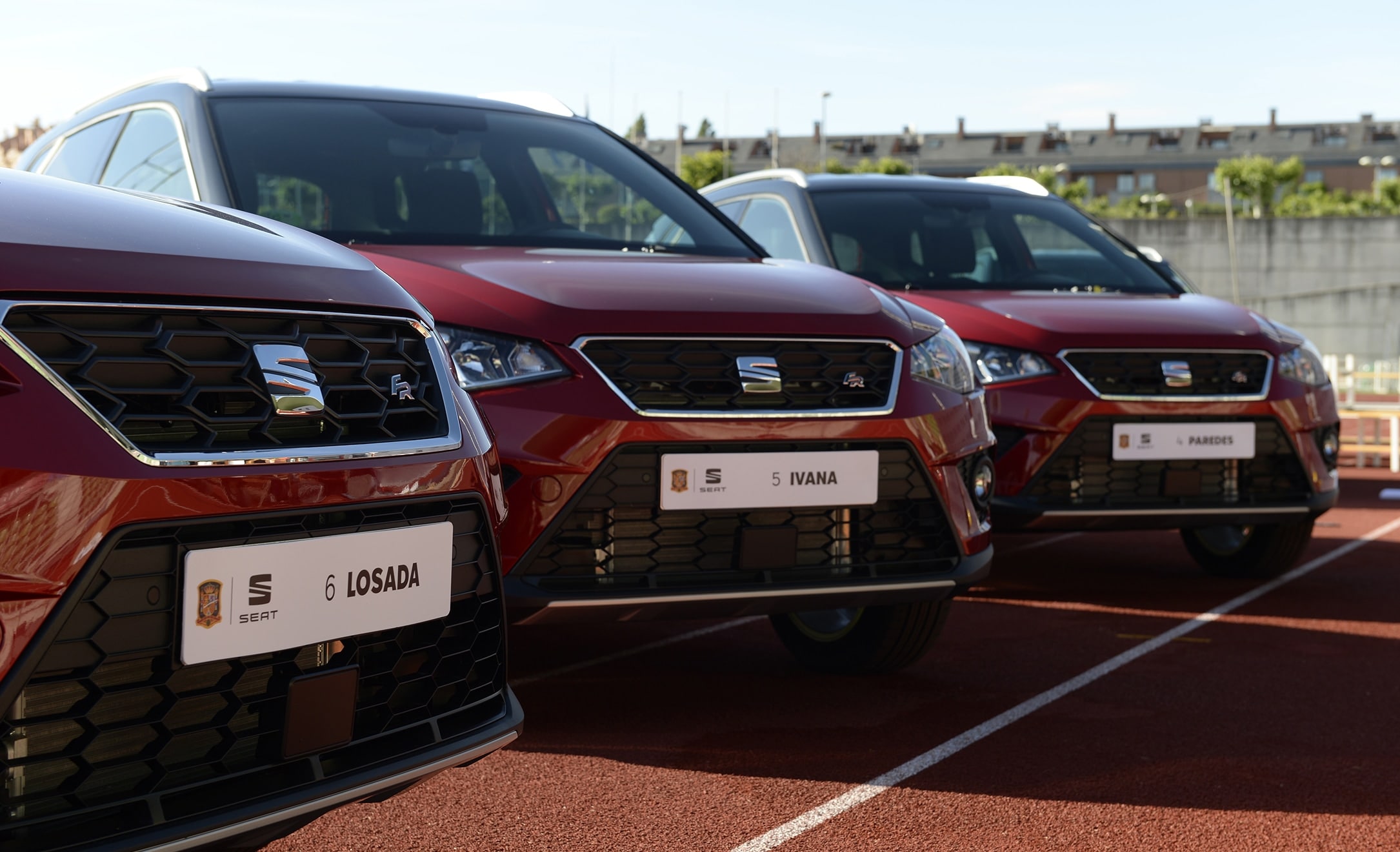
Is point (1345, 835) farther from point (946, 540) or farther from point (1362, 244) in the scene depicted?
point (1362, 244)

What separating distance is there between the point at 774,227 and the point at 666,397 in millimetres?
3622

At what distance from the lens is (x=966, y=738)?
387cm

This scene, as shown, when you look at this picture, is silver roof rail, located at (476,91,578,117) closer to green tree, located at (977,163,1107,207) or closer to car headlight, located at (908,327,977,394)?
car headlight, located at (908,327,977,394)

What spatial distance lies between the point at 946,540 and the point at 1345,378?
14.6m

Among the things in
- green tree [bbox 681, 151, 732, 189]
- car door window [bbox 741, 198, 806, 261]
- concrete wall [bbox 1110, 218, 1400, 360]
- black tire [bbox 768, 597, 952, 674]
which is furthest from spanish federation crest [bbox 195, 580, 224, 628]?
green tree [bbox 681, 151, 732, 189]

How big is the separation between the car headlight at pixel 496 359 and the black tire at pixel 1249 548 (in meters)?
3.88

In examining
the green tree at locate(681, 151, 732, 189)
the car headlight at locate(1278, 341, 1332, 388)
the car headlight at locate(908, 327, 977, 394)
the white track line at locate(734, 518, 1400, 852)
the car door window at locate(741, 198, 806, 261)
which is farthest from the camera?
the green tree at locate(681, 151, 732, 189)

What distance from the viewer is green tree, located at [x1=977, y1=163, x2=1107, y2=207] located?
247ft

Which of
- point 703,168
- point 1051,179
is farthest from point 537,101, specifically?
point 1051,179

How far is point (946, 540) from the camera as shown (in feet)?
12.4

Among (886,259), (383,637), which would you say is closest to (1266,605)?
(886,259)

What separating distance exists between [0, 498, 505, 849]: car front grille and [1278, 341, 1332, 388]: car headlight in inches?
172

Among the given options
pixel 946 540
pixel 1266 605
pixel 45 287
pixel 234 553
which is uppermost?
pixel 45 287

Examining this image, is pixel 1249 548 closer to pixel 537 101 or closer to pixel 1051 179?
pixel 537 101
